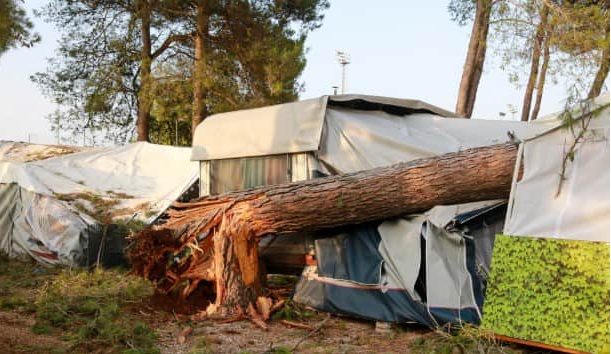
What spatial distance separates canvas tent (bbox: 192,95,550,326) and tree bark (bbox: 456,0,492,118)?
4071mm

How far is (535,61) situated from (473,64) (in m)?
1.38

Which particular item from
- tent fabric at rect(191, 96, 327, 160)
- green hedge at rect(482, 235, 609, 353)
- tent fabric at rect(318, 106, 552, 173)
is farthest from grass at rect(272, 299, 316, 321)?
green hedge at rect(482, 235, 609, 353)

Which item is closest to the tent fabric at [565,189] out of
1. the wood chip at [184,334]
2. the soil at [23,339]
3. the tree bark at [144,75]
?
the wood chip at [184,334]

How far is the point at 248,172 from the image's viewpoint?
28.1 ft

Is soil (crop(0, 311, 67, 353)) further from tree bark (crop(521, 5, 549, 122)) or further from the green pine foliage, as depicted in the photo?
tree bark (crop(521, 5, 549, 122))

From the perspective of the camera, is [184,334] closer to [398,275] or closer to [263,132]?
[398,275]

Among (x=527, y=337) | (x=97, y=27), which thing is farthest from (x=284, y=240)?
(x=97, y=27)

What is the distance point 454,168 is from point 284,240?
8.32ft

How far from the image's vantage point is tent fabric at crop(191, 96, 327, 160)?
25.7 feet

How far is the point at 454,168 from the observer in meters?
6.24

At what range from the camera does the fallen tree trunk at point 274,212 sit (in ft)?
20.4

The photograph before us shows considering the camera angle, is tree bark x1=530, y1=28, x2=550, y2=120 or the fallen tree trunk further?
tree bark x1=530, y1=28, x2=550, y2=120

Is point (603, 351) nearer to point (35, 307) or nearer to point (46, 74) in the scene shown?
point (35, 307)

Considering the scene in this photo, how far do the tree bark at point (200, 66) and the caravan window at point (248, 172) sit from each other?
7.04 meters
